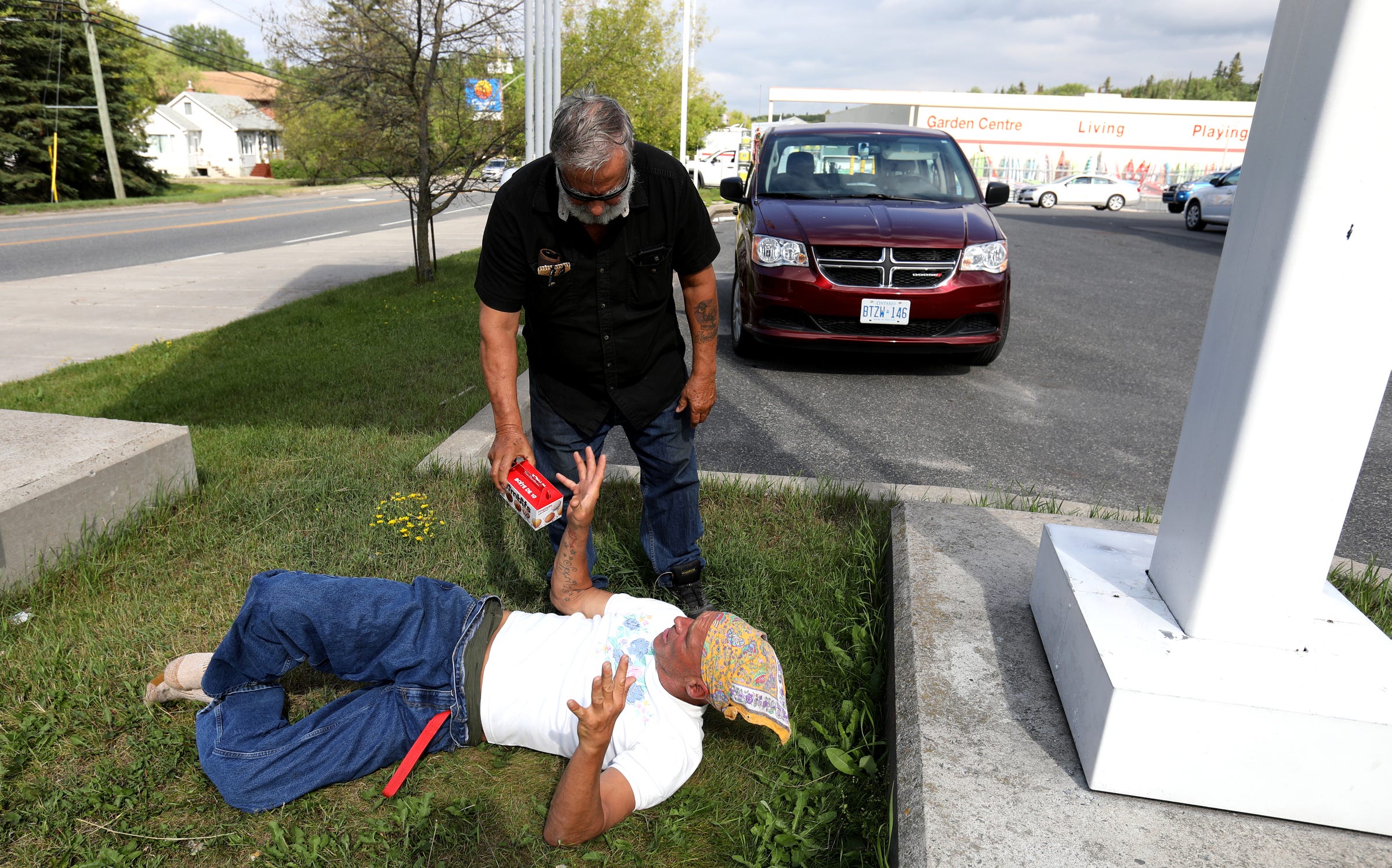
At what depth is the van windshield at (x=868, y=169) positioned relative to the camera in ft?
23.5

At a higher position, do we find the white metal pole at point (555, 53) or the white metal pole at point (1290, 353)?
the white metal pole at point (555, 53)

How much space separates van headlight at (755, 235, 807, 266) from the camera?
20.5 ft

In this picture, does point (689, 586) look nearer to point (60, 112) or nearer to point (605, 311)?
point (605, 311)

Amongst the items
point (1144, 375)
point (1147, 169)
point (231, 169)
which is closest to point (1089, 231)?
point (1144, 375)

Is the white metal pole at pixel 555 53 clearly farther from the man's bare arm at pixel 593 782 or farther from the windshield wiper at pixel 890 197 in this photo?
the man's bare arm at pixel 593 782

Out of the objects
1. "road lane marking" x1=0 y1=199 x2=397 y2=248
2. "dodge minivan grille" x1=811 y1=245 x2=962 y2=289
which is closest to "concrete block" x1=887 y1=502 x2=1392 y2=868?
"dodge minivan grille" x1=811 y1=245 x2=962 y2=289

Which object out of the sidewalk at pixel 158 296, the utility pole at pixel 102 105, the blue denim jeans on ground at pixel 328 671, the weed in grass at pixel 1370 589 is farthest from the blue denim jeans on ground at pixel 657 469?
the utility pole at pixel 102 105

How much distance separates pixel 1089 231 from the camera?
20.6m

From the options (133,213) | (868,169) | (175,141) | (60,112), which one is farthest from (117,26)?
(868,169)

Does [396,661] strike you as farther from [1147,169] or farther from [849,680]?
[1147,169]

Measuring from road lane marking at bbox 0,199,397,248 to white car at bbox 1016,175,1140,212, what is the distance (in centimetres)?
2363

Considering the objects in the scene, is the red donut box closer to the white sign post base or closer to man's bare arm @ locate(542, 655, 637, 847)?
man's bare arm @ locate(542, 655, 637, 847)

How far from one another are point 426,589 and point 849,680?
1375 mm

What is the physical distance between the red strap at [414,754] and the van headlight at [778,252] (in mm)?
4550
